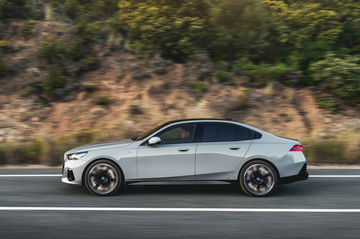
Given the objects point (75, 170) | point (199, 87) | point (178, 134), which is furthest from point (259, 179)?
point (199, 87)

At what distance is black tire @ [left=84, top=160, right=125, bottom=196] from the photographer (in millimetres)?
8242

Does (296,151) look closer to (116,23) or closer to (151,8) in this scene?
(151,8)

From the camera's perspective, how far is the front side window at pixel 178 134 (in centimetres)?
837

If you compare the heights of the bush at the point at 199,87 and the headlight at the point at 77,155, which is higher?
the bush at the point at 199,87

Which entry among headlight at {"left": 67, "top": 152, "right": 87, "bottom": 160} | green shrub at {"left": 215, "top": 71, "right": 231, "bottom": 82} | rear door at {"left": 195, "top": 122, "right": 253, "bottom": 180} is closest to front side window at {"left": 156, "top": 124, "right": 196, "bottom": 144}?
rear door at {"left": 195, "top": 122, "right": 253, "bottom": 180}

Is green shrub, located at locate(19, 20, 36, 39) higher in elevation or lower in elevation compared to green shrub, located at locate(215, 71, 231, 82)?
higher

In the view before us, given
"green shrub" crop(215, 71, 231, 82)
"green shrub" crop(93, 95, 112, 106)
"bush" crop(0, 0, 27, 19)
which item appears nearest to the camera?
"green shrub" crop(93, 95, 112, 106)

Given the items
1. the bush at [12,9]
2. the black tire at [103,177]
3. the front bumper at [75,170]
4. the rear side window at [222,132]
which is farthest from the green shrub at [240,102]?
the bush at [12,9]

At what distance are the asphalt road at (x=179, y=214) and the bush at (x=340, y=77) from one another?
7.90 meters

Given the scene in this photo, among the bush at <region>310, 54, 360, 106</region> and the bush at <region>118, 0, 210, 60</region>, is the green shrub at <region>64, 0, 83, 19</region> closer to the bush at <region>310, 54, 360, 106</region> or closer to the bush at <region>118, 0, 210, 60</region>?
the bush at <region>118, 0, 210, 60</region>

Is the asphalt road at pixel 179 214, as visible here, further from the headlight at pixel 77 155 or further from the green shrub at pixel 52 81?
the green shrub at pixel 52 81

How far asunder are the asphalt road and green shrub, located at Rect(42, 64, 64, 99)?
7.51m

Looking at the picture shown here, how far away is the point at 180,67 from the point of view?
1798 cm

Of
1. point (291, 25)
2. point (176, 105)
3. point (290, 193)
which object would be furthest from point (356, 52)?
point (290, 193)
